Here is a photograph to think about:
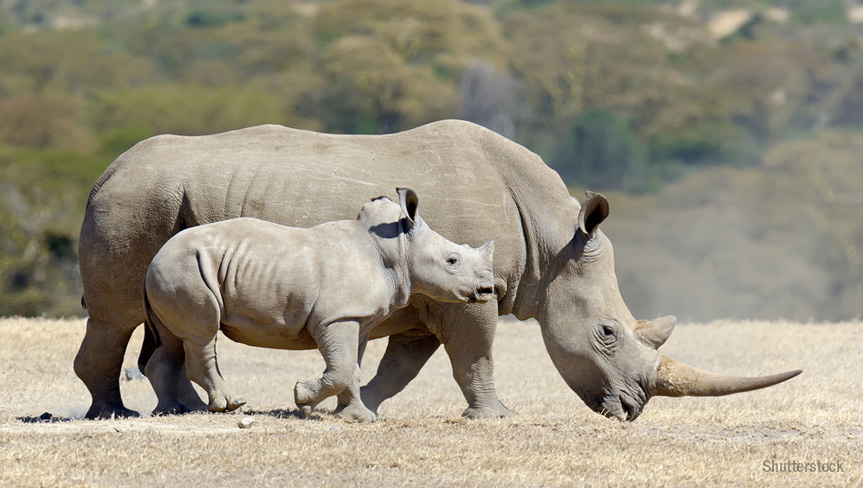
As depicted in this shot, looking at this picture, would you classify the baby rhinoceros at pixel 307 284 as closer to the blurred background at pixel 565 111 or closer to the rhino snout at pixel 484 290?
the rhino snout at pixel 484 290

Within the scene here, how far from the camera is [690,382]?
30.4 ft

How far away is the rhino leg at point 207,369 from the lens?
8352 mm

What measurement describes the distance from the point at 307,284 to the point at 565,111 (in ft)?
123

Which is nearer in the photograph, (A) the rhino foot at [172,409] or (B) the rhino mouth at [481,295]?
(B) the rhino mouth at [481,295]

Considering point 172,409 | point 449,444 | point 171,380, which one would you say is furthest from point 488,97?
point 449,444

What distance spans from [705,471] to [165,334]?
12.4 ft

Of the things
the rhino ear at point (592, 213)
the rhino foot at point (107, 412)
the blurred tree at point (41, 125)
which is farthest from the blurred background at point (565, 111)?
the rhino ear at point (592, 213)

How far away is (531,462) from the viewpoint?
23.8 ft

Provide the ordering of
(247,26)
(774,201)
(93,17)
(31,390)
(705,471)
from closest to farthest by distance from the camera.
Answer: (705,471)
(31,390)
(774,201)
(247,26)
(93,17)

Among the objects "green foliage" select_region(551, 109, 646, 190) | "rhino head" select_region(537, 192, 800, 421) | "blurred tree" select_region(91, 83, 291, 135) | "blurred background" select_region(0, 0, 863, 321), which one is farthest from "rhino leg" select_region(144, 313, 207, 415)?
"green foliage" select_region(551, 109, 646, 190)

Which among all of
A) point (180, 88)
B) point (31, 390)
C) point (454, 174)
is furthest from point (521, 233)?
point (180, 88)

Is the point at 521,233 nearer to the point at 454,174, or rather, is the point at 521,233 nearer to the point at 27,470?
the point at 454,174

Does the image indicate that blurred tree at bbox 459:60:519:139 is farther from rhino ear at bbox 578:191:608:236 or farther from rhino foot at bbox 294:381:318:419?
rhino foot at bbox 294:381:318:419

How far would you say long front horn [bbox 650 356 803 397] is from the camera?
9.09 m
